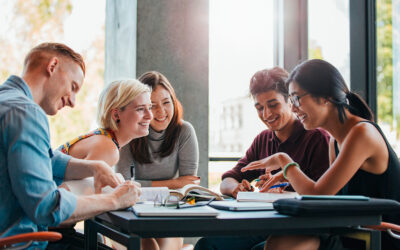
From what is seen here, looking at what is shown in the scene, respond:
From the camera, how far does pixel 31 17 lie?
14.6ft

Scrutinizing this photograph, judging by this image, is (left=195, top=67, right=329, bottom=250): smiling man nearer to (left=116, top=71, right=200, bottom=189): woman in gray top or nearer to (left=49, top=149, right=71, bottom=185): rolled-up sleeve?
(left=116, top=71, right=200, bottom=189): woman in gray top

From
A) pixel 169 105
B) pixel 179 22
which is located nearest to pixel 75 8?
pixel 179 22

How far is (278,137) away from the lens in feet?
8.33

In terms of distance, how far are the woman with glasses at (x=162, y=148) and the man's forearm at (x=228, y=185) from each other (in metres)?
0.31

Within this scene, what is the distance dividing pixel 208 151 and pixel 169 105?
0.87m

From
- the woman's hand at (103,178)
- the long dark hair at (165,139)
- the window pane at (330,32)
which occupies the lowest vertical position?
the woman's hand at (103,178)

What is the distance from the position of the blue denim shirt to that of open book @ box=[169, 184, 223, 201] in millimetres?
608

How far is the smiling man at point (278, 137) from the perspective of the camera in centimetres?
235

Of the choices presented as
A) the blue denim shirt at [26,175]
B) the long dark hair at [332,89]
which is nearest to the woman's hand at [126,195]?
the blue denim shirt at [26,175]

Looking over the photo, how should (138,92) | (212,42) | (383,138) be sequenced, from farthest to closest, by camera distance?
(212,42) < (138,92) < (383,138)

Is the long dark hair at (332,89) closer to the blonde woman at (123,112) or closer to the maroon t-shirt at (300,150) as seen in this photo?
the maroon t-shirt at (300,150)

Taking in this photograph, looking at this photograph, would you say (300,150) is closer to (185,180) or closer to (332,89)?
(332,89)

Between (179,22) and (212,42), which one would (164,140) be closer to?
(179,22)

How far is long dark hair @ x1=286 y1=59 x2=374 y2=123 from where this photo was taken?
198 cm
